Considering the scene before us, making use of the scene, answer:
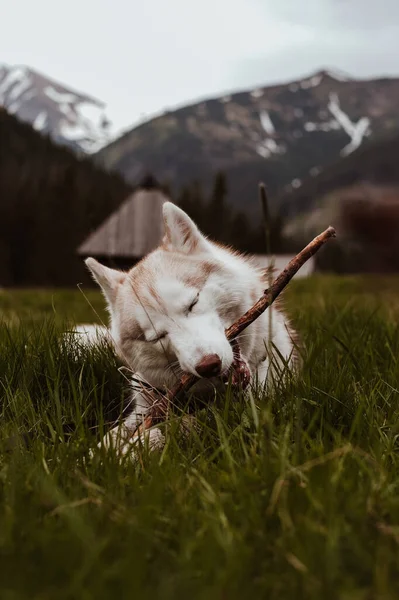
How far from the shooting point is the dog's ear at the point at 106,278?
3016 millimetres

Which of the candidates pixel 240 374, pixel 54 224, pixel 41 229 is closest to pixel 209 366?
pixel 240 374

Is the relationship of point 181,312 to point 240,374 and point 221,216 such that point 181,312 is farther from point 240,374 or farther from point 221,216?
point 221,216

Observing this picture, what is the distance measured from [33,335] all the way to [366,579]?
2.21m

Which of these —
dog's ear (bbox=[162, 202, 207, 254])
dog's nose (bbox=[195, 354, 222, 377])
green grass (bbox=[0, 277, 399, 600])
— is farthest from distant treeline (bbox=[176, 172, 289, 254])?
green grass (bbox=[0, 277, 399, 600])

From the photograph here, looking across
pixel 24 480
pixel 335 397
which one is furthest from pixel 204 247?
pixel 24 480

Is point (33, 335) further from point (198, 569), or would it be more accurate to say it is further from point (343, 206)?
point (343, 206)

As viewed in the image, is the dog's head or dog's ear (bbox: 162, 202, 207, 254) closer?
the dog's head

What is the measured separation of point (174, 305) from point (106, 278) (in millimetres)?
609

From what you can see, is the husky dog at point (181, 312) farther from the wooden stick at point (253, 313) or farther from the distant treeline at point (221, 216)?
the distant treeline at point (221, 216)

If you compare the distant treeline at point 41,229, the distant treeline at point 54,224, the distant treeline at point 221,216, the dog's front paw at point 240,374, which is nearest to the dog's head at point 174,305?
the dog's front paw at point 240,374

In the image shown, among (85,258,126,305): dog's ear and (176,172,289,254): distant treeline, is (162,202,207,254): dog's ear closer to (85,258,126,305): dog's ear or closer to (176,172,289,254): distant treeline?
(85,258,126,305): dog's ear

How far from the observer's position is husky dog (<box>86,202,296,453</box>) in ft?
7.84

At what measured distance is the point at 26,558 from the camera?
1.19 m

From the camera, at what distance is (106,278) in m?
3.03
